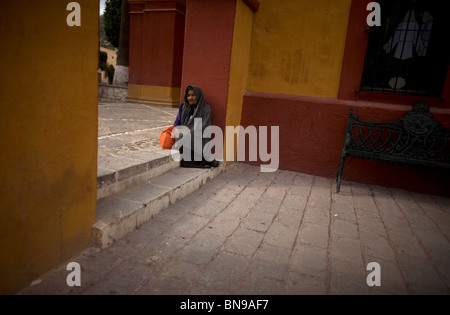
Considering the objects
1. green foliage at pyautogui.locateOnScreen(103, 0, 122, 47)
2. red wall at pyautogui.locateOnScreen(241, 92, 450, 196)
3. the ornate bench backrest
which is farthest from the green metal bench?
green foliage at pyautogui.locateOnScreen(103, 0, 122, 47)

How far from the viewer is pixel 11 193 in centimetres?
153

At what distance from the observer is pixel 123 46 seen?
12195mm

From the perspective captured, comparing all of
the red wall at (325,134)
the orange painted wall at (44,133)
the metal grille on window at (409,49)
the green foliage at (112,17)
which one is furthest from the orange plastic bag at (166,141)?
the green foliage at (112,17)

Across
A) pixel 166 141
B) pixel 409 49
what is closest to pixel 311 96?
pixel 409 49

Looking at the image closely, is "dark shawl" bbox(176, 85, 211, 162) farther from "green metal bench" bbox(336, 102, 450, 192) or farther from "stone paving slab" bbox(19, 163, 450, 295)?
"green metal bench" bbox(336, 102, 450, 192)

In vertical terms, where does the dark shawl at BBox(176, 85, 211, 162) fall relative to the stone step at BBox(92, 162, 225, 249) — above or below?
above

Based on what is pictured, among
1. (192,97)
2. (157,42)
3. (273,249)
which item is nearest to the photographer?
(273,249)

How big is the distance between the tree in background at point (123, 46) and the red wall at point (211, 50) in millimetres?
8981

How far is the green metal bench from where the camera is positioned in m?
3.82

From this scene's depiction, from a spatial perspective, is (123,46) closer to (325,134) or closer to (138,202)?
(325,134)

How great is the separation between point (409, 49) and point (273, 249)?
3.92 m

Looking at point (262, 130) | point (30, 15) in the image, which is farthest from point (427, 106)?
point (30, 15)

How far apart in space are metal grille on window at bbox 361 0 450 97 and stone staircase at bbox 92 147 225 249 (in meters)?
3.28

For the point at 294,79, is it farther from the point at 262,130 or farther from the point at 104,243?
the point at 104,243
